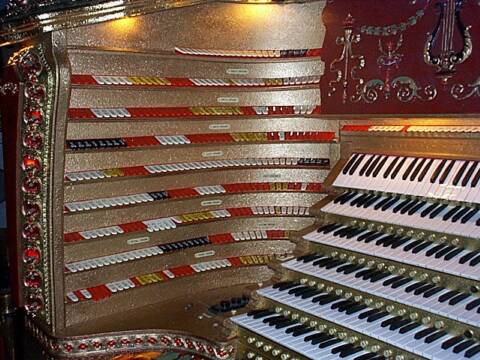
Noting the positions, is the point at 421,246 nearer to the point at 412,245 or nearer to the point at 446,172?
the point at 412,245

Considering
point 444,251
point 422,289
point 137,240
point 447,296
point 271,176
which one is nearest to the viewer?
point 447,296

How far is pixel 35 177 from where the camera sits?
3.48m

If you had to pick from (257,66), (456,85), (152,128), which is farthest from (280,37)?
(456,85)

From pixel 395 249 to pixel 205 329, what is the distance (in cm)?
147

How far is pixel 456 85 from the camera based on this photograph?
128 inches

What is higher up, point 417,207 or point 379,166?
point 379,166

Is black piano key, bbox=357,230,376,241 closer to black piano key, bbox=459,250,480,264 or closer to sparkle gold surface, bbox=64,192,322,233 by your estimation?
black piano key, bbox=459,250,480,264

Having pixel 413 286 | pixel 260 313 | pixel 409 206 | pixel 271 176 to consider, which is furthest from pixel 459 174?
pixel 271 176

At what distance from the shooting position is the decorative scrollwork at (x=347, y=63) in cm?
382

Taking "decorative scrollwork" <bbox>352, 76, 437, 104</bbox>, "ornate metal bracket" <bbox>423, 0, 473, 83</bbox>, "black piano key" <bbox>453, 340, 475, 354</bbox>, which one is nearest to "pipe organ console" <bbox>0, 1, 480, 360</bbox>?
"black piano key" <bbox>453, 340, 475, 354</bbox>

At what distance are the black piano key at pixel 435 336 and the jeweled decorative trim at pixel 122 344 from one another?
1.47m

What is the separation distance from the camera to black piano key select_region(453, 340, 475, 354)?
2354 mm

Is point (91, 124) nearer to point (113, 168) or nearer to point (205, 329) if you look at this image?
point (113, 168)

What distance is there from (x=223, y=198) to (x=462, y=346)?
256 cm
